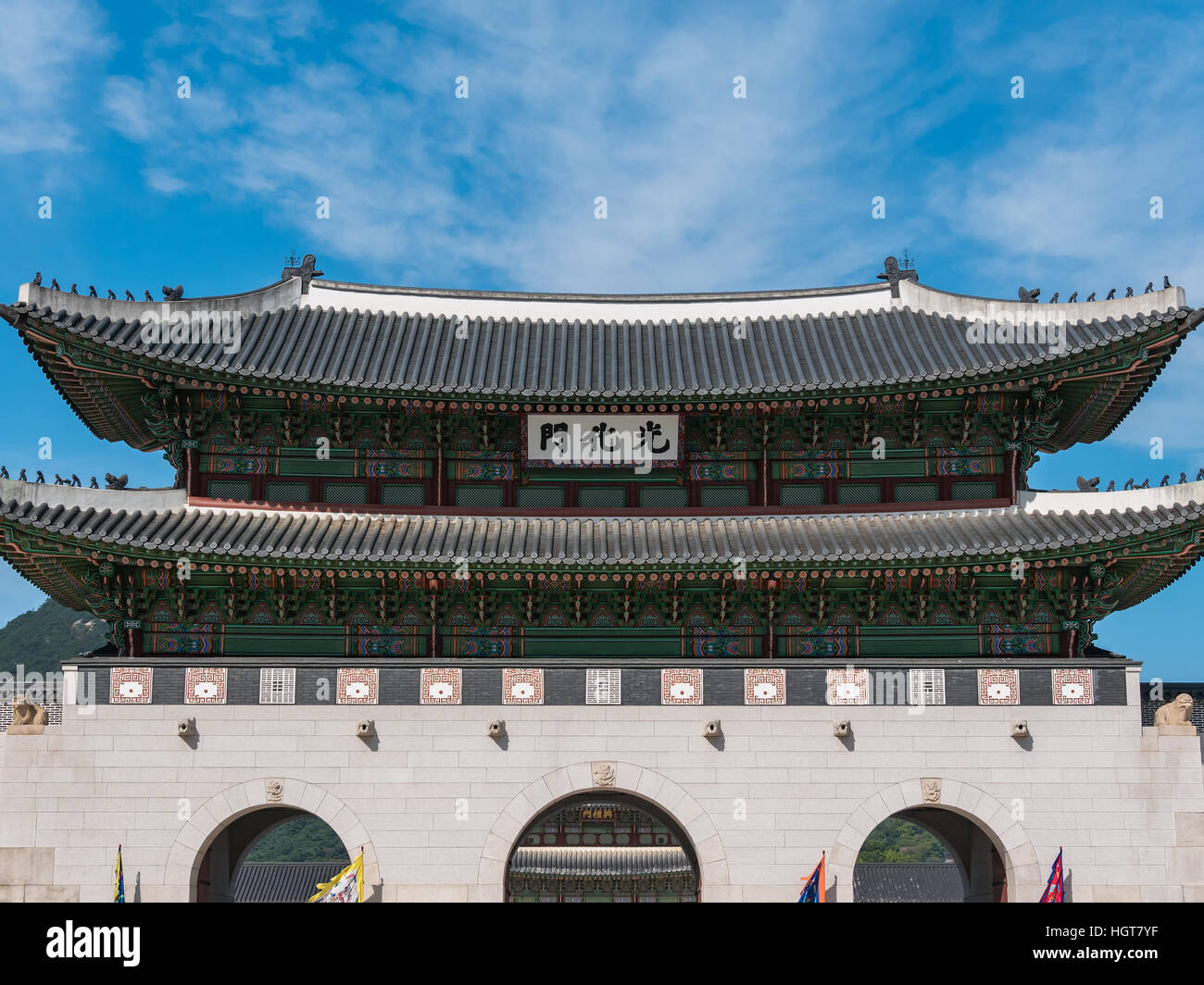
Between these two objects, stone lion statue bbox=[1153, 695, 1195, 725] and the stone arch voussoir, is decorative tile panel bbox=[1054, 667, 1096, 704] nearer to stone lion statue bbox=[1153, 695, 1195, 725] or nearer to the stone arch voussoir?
stone lion statue bbox=[1153, 695, 1195, 725]

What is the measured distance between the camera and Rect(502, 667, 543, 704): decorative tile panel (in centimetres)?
1991

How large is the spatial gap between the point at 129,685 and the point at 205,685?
1.25 metres

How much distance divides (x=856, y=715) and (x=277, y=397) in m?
11.3

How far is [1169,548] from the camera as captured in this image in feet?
62.5

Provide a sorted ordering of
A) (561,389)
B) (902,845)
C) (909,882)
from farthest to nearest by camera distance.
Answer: (902,845) < (909,882) < (561,389)

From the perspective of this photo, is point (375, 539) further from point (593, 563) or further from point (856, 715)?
point (856, 715)

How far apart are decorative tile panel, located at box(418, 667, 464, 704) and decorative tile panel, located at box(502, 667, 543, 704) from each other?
754 mm

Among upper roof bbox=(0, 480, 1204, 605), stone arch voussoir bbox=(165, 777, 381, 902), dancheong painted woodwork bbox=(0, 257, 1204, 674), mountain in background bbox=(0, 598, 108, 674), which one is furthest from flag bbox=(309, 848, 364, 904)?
mountain in background bbox=(0, 598, 108, 674)

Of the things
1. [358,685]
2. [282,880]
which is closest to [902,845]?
[282,880]

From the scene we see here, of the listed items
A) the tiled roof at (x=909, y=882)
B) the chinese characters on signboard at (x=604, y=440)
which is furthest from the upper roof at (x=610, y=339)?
the tiled roof at (x=909, y=882)

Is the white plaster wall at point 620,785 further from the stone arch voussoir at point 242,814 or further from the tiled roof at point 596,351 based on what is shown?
the tiled roof at point 596,351

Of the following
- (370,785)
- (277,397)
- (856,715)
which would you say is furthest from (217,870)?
(856,715)

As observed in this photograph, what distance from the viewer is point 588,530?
832 inches

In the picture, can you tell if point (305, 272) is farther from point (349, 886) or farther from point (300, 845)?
point (300, 845)
